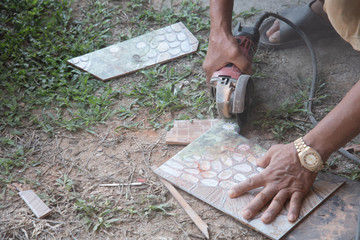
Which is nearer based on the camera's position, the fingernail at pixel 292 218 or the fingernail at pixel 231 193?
the fingernail at pixel 292 218

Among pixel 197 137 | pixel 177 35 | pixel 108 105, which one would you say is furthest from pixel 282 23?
pixel 108 105

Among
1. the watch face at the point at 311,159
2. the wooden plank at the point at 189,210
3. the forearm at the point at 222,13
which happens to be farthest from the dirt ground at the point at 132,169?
the forearm at the point at 222,13

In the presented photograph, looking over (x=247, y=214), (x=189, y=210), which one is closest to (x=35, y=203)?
(x=189, y=210)

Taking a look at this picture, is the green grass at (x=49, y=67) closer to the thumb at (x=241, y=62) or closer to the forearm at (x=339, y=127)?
the thumb at (x=241, y=62)

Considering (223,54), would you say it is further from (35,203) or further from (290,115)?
(35,203)

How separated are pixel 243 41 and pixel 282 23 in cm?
65

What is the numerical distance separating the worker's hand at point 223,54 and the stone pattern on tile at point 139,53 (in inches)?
22.9

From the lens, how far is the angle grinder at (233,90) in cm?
226

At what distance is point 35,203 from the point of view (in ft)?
7.05

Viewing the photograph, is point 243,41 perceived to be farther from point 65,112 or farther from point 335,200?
point 65,112

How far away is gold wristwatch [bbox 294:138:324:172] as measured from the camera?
1891 millimetres

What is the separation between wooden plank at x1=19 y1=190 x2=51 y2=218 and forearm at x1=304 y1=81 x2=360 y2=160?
4.78 ft

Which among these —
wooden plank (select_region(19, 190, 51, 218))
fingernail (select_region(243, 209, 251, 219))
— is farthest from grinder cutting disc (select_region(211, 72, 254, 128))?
wooden plank (select_region(19, 190, 51, 218))

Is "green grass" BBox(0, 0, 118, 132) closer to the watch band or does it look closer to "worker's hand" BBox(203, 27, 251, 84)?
"worker's hand" BBox(203, 27, 251, 84)
